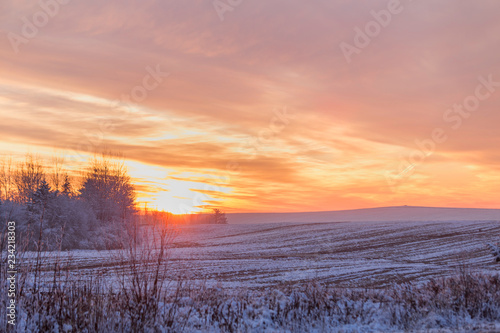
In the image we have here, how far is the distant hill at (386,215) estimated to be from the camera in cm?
10706

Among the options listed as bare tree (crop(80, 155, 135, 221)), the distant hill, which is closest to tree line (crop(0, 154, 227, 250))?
bare tree (crop(80, 155, 135, 221))

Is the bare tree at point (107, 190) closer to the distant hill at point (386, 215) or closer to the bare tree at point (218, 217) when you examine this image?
the bare tree at point (218, 217)

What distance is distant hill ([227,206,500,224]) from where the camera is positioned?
10706 centimetres

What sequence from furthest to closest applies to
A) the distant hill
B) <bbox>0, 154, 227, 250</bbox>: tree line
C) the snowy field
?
the distant hill < <bbox>0, 154, 227, 250</bbox>: tree line < the snowy field

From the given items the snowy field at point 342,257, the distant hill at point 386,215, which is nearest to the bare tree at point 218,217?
the distant hill at point 386,215

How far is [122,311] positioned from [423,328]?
7.01 meters

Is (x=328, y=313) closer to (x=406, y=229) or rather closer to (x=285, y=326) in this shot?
(x=285, y=326)

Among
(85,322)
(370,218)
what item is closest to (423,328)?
(85,322)

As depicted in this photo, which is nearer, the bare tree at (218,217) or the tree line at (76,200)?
the tree line at (76,200)

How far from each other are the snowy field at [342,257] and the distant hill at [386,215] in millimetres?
53744

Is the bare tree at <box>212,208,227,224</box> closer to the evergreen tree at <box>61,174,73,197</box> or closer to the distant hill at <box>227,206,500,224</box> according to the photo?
the distant hill at <box>227,206,500,224</box>

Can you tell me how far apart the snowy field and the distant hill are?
176 ft

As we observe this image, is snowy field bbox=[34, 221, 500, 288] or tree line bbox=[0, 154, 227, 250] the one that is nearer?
snowy field bbox=[34, 221, 500, 288]

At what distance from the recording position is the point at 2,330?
351 inches
